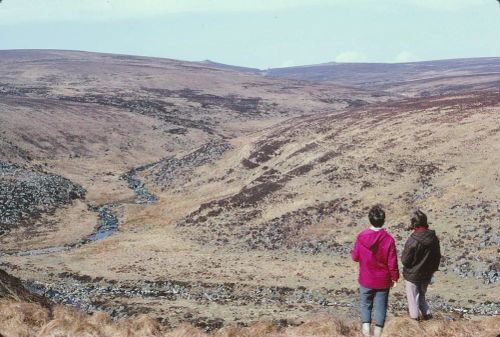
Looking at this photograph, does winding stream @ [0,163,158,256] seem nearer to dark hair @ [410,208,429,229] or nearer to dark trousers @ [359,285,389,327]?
dark trousers @ [359,285,389,327]

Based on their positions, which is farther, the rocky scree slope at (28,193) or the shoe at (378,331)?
the rocky scree slope at (28,193)

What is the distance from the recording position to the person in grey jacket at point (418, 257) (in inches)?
511

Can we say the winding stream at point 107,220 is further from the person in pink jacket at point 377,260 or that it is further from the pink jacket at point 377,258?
the pink jacket at point 377,258

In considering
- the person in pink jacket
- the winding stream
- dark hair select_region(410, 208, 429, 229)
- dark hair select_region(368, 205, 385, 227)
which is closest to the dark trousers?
the person in pink jacket

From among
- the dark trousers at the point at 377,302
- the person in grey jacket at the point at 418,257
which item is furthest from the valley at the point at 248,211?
the dark trousers at the point at 377,302

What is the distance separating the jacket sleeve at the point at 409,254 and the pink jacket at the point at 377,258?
47.6 inches

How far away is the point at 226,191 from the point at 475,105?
34614 millimetres

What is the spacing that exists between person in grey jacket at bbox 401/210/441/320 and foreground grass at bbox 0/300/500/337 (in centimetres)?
77

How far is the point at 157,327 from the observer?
14875 millimetres

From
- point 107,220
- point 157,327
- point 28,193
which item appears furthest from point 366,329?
point 28,193

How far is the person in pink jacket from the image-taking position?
1179cm

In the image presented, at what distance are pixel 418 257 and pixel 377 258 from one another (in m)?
1.83

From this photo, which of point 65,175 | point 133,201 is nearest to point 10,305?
point 133,201

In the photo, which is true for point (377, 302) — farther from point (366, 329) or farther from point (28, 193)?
point (28, 193)
